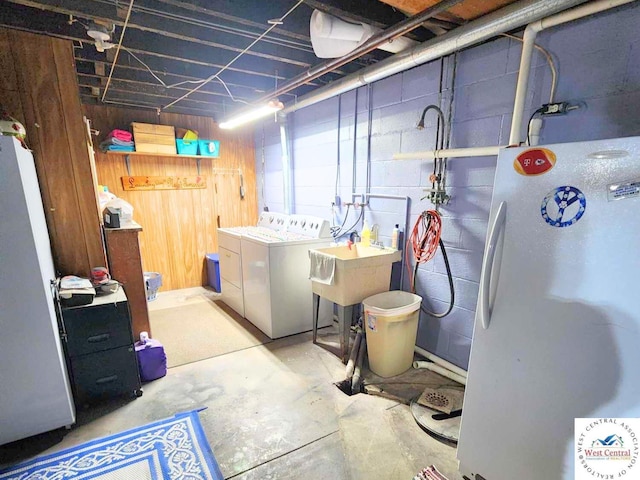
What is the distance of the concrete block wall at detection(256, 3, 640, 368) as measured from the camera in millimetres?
1520

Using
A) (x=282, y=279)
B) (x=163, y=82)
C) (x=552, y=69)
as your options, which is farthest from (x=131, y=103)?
(x=552, y=69)

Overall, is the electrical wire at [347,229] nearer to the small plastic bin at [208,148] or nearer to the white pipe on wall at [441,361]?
the white pipe on wall at [441,361]

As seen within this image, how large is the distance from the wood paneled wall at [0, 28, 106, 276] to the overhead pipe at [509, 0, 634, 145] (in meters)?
2.74

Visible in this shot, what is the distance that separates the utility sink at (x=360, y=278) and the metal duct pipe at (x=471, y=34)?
141cm

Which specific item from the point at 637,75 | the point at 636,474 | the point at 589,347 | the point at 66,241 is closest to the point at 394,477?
the point at 636,474

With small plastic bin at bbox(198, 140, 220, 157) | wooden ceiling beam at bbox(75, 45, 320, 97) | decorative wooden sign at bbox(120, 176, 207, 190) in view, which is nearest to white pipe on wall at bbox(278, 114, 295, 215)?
wooden ceiling beam at bbox(75, 45, 320, 97)

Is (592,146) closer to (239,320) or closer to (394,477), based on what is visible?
(394,477)

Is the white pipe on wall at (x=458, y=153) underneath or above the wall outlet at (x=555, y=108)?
underneath

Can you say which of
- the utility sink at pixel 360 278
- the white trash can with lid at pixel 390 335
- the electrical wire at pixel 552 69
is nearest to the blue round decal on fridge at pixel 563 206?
the electrical wire at pixel 552 69

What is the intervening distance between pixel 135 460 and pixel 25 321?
3.10 ft

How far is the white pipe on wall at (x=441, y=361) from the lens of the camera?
2265 mm

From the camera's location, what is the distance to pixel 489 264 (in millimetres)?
1317

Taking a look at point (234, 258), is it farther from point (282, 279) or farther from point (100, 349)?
point (100, 349)

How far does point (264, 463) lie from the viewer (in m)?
1.64
